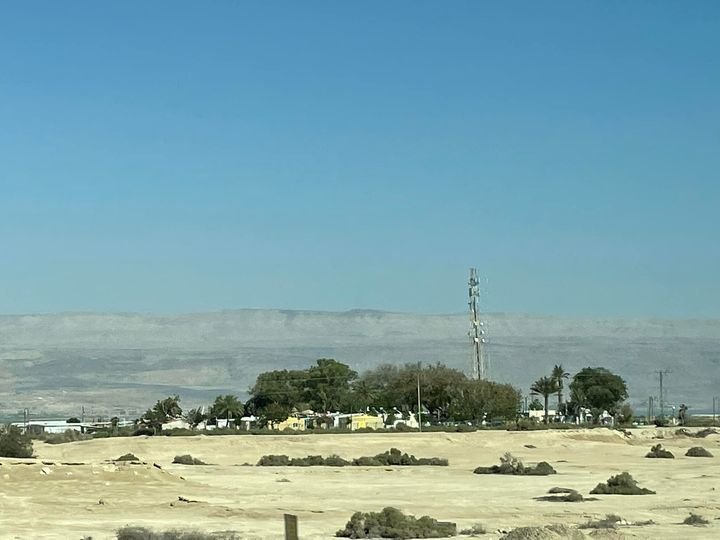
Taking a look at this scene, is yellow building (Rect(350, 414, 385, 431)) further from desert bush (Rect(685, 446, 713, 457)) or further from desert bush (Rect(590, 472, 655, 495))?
desert bush (Rect(590, 472, 655, 495))

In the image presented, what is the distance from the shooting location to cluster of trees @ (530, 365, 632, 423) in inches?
5842

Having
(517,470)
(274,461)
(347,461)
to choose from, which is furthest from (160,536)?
(347,461)

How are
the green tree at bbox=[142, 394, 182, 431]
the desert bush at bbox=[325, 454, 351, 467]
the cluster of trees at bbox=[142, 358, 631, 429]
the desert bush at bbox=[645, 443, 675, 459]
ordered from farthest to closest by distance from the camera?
the cluster of trees at bbox=[142, 358, 631, 429] < the green tree at bbox=[142, 394, 182, 431] < the desert bush at bbox=[645, 443, 675, 459] < the desert bush at bbox=[325, 454, 351, 467]

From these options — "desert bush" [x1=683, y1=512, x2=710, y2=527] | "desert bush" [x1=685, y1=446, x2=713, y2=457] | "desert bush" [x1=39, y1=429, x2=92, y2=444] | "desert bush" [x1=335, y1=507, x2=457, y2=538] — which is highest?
"desert bush" [x1=39, y1=429, x2=92, y2=444]

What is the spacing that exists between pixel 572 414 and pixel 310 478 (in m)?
98.3

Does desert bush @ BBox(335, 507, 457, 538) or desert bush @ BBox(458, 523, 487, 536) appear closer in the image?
desert bush @ BBox(335, 507, 457, 538)

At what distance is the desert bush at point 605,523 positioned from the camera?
30.7m

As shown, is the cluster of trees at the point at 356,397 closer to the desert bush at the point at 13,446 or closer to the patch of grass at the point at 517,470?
the desert bush at the point at 13,446

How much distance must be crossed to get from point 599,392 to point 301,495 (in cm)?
11472

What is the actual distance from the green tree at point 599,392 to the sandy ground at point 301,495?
3158 inches

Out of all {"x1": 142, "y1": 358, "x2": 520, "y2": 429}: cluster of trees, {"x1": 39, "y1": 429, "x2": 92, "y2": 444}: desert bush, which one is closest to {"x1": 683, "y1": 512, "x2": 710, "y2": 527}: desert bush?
{"x1": 39, "y1": 429, "x2": 92, "y2": 444}: desert bush

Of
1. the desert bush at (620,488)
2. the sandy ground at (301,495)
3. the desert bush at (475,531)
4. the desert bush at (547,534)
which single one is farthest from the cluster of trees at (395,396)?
the desert bush at (547,534)

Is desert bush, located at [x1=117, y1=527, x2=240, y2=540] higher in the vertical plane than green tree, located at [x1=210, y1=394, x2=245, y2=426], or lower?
lower

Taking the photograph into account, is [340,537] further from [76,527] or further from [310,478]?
[310,478]
